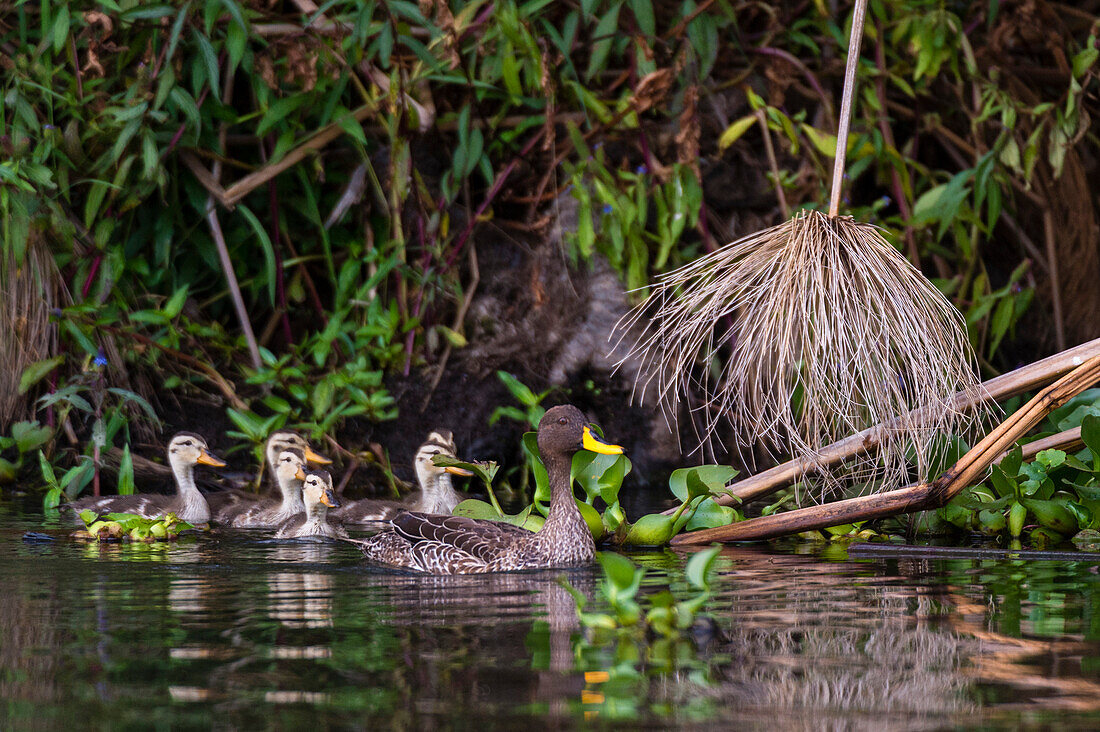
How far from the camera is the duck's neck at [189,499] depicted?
249 inches

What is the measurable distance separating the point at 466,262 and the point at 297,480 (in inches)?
97.2

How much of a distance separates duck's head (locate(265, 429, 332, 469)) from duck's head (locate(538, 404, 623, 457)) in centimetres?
177

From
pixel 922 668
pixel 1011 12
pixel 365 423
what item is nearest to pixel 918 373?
pixel 922 668

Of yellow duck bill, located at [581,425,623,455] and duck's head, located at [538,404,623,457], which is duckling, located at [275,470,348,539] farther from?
yellow duck bill, located at [581,425,623,455]

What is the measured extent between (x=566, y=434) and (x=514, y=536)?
48cm

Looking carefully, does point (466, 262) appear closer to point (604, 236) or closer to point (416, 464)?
point (604, 236)

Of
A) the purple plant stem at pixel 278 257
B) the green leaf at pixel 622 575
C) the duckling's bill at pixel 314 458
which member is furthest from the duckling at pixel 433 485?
the green leaf at pixel 622 575

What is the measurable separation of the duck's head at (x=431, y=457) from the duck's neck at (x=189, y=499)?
1118mm

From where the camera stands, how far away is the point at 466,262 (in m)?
8.49

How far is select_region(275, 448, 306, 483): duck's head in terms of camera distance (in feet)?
21.4

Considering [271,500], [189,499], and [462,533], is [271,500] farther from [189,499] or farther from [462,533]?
[462,533]

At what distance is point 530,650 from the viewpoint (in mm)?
3395

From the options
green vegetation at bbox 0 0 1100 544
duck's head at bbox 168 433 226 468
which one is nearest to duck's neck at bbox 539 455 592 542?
green vegetation at bbox 0 0 1100 544

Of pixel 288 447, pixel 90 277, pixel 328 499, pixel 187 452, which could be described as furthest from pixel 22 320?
pixel 328 499
